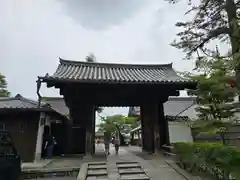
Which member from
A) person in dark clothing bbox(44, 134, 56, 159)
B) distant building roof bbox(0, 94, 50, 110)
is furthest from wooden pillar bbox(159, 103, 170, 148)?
distant building roof bbox(0, 94, 50, 110)

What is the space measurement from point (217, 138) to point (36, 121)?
964cm

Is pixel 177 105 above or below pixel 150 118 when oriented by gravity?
above

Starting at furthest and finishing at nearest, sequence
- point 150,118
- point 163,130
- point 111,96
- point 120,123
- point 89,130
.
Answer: point 120,123
point 163,130
point 111,96
point 150,118
point 89,130

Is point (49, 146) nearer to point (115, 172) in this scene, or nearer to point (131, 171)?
point (115, 172)

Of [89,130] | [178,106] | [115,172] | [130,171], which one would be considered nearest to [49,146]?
[89,130]

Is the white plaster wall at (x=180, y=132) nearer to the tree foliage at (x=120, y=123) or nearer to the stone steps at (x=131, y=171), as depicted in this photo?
the stone steps at (x=131, y=171)

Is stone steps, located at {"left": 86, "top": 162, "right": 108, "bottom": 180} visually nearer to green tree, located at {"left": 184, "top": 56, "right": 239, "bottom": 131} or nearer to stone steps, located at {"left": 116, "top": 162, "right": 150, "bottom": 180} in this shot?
stone steps, located at {"left": 116, "top": 162, "right": 150, "bottom": 180}

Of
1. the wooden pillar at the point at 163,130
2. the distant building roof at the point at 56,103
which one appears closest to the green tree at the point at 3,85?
the distant building roof at the point at 56,103

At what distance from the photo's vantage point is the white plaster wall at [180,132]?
52.3 feet

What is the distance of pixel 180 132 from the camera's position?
16.2 metres

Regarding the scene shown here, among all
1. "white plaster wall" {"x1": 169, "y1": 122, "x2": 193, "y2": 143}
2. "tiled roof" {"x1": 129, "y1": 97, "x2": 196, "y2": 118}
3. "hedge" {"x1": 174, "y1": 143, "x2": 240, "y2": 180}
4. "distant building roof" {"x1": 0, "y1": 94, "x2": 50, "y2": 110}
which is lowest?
"hedge" {"x1": 174, "y1": 143, "x2": 240, "y2": 180}

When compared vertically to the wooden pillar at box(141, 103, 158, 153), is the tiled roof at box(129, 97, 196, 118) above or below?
above

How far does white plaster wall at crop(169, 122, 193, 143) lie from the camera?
1595 cm

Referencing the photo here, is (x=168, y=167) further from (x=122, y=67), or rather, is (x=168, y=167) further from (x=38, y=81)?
(x=122, y=67)
